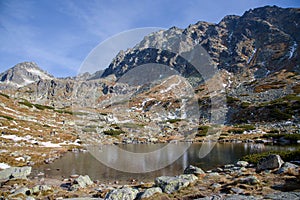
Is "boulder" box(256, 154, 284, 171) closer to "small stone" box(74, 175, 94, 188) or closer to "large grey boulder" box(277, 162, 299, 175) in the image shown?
"large grey boulder" box(277, 162, 299, 175)

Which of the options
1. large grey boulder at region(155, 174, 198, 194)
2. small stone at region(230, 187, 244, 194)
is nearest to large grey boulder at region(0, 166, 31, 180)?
large grey boulder at region(155, 174, 198, 194)

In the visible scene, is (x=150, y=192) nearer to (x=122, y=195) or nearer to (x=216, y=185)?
(x=122, y=195)

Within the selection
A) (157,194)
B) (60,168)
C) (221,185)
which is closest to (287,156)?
(221,185)

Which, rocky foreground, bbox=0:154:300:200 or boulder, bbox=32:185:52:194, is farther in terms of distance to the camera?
boulder, bbox=32:185:52:194

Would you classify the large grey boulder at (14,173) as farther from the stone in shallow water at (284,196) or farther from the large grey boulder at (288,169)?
the large grey boulder at (288,169)

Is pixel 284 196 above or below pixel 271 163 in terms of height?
below

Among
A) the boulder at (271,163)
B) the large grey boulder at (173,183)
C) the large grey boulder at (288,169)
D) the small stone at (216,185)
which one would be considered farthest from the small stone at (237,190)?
the boulder at (271,163)

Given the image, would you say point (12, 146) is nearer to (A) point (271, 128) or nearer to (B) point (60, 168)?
(B) point (60, 168)

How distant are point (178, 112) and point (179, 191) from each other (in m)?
83.7

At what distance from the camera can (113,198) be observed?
39.8ft

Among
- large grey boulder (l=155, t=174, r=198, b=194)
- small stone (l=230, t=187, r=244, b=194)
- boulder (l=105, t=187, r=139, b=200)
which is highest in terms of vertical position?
small stone (l=230, t=187, r=244, b=194)

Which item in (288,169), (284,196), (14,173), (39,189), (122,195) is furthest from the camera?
(14,173)

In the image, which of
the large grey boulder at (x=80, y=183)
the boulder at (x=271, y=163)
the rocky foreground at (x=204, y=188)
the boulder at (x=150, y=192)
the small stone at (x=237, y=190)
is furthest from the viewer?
the large grey boulder at (x=80, y=183)

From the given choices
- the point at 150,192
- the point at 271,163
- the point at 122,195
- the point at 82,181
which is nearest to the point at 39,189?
the point at 82,181
